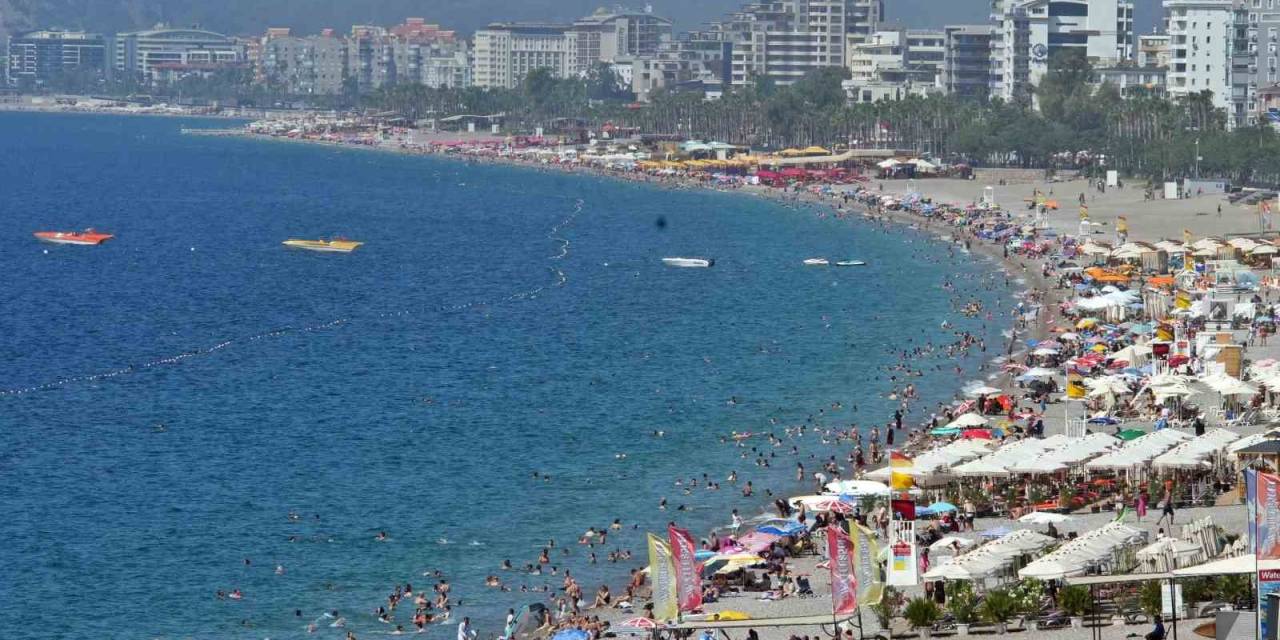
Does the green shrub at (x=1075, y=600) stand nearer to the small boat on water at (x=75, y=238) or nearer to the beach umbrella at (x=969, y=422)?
the beach umbrella at (x=969, y=422)

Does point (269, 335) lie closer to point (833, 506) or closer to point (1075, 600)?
point (833, 506)

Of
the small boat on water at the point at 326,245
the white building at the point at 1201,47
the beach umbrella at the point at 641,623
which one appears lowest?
the beach umbrella at the point at 641,623

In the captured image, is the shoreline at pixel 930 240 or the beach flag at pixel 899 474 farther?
the shoreline at pixel 930 240

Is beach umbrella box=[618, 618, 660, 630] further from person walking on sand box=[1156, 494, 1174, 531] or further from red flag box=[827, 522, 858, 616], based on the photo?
person walking on sand box=[1156, 494, 1174, 531]

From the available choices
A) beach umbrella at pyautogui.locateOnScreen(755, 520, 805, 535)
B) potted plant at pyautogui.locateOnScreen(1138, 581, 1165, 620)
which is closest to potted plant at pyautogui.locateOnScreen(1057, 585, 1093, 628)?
potted plant at pyautogui.locateOnScreen(1138, 581, 1165, 620)

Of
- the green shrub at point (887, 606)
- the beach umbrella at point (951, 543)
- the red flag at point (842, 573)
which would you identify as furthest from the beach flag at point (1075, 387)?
the red flag at point (842, 573)

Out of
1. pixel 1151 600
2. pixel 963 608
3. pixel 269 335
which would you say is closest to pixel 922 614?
pixel 963 608
